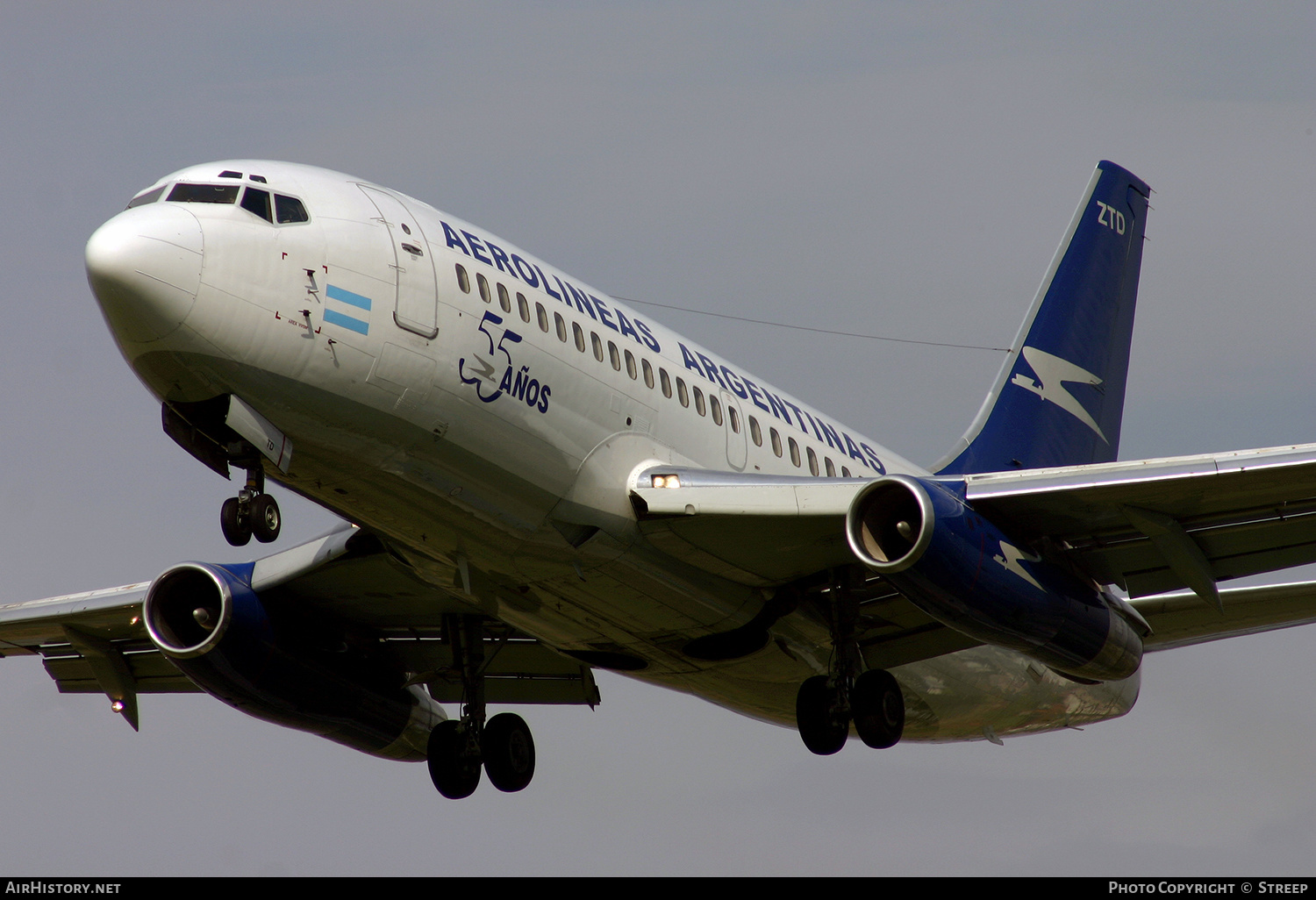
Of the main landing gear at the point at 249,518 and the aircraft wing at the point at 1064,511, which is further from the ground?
the aircraft wing at the point at 1064,511

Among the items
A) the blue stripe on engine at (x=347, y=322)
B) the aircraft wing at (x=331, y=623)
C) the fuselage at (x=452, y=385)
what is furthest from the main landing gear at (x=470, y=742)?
the blue stripe on engine at (x=347, y=322)

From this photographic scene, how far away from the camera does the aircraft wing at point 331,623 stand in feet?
81.1

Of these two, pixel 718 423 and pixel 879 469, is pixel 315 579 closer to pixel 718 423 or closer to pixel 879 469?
pixel 718 423

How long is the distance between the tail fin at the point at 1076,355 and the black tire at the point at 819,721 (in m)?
7.01

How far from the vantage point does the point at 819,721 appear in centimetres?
2341

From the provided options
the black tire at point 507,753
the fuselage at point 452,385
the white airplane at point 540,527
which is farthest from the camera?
the black tire at point 507,753

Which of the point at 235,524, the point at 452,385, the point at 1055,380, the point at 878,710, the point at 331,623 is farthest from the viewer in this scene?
the point at 1055,380

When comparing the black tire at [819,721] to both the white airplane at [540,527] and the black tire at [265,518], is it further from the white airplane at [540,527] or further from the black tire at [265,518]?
the black tire at [265,518]

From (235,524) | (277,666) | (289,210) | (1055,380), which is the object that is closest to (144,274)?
(289,210)

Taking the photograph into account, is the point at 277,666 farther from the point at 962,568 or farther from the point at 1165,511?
the point at 1165,511

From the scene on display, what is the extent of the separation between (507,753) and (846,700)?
574cm

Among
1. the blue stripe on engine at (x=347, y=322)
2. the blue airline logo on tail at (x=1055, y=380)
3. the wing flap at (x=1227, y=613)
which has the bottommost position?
the wing flap at (x=1227, y=613)

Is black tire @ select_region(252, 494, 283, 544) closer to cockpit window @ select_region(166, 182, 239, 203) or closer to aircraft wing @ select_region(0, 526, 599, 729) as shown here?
cockpit window @ select_region(166, 182, 239, 203)

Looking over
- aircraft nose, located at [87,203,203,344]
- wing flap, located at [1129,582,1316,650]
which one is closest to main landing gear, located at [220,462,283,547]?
aircraft nose, located at [87,203,203,344]
